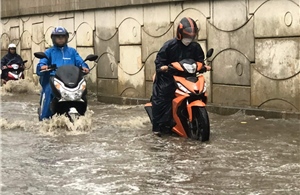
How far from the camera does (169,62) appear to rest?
8.85m

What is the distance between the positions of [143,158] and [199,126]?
135 centimetres

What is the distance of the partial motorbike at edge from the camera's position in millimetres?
9250

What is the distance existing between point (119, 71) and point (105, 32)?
3.62ft

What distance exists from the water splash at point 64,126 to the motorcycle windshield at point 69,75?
0.54 metres

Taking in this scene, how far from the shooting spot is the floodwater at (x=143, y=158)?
592 cm

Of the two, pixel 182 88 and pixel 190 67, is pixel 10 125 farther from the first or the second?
pixel 190 67

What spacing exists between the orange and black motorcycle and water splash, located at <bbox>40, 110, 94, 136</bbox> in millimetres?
1508

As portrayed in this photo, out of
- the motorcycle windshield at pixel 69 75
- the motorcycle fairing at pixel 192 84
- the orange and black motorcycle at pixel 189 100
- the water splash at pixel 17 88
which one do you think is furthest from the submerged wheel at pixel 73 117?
the water splash at pixel 17 88

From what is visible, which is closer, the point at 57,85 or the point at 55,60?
the point at 57,85

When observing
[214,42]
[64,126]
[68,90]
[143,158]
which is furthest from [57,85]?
[214,42]

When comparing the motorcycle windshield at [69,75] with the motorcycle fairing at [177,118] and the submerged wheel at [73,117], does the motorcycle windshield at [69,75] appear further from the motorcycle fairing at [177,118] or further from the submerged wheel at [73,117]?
the motorcycle fairing at [177,118]

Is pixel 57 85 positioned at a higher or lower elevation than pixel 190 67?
lower

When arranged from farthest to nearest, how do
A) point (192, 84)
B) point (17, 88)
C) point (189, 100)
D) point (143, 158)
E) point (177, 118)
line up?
1. point (17, 88)
2. point (177, 118)
3. point (189, 100)
4. point (192, 84)
5. point (143, 158)

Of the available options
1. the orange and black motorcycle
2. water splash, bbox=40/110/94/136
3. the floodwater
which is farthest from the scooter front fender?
water splash, bbox=40/110/94/136
